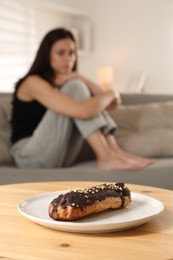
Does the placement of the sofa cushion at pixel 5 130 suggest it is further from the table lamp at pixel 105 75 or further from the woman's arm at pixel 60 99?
the table lamp at pixel 105 75

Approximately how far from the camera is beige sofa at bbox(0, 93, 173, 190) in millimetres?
2230

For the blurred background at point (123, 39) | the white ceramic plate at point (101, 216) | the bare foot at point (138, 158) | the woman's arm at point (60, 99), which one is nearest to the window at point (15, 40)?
the blurred background at point (123, 39)

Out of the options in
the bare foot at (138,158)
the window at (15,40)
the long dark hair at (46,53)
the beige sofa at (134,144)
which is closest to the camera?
the beige sofa at (134,144)

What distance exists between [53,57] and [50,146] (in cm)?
49

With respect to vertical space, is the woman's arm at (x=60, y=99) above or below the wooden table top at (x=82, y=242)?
above

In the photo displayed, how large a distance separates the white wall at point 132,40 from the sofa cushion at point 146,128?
2435mm

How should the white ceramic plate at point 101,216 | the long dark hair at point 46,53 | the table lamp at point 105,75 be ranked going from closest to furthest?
the white ceramic plate at point 101,216 < the long dark hair at point 46,53 < the table lamp at point 105,75

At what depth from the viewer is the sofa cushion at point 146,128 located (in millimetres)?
2660

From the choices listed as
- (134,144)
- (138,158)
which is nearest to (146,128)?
(134,144)

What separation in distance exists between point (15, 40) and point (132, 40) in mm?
1450

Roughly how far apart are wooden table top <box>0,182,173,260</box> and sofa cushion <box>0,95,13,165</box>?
131 centimetres

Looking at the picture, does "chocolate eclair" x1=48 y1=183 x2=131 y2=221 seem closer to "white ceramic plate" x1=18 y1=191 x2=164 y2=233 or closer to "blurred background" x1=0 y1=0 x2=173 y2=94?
"white ceramic plate" x1=18 y1=191 x2=164 y2=233

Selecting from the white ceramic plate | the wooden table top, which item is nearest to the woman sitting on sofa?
the white ceramic plate

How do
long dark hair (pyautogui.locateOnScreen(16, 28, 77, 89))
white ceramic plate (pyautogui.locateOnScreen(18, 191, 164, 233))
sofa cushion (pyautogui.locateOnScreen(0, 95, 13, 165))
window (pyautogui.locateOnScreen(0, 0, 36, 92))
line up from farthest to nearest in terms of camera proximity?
window (pyautogui.locateOnScreen(0, 0, 36, 92)) < long dark hair (pyautogui.locateOnScreen(16, 28, 77, 89)) < sofa cushion (pyautogui.locateOnScreen(0, 95, 13, 165)) < white ceramic plate (pyautogui.locateOnScreen(18, 191, 164, 233))
